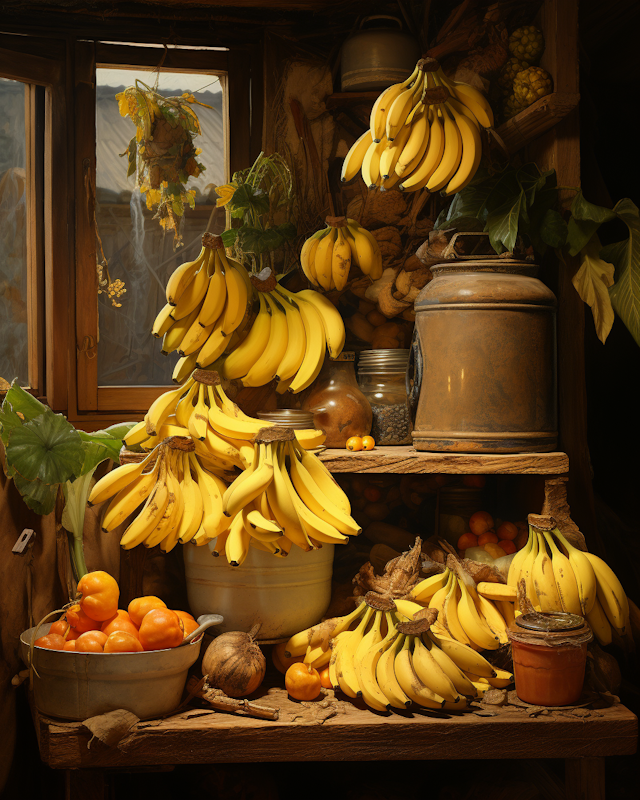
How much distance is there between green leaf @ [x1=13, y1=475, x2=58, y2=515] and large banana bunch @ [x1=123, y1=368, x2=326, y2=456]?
0.22m

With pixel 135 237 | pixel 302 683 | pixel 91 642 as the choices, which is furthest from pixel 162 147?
pixel 302 683

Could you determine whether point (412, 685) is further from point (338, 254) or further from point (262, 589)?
point (338, 254)

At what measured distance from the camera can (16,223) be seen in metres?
2.37

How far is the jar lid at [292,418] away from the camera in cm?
188

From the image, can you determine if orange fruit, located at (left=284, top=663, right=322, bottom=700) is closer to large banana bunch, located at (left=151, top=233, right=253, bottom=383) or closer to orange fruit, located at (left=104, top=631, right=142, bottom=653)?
orange fruit, located at (left=104, top=631, right=142, bottom=653)

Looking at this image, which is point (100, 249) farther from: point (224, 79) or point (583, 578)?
point (583, 578)

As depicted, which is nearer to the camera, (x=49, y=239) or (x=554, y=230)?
(x=554, y=230)

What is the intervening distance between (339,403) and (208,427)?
1.22ft

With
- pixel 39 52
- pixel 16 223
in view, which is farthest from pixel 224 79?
pixel 16 223

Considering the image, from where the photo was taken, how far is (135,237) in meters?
2.51

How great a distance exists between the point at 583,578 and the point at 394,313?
0.89 meters

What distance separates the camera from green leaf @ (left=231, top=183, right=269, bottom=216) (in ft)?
6.54

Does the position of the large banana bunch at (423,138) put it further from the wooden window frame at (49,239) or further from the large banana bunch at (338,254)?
the wooden window frame at (49,239)

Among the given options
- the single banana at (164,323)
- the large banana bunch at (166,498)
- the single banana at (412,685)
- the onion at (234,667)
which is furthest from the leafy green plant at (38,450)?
the single banana at (412,685)
